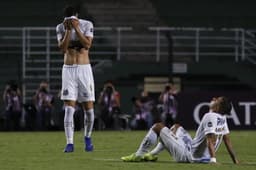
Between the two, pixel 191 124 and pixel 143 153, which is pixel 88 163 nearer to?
pixel 143 153

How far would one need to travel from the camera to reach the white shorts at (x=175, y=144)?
45.9ft

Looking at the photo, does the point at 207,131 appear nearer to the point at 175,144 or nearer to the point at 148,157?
the point at 175,144

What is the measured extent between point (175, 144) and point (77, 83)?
10.2ft

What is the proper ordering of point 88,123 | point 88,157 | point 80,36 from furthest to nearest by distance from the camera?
point 88,123, point 80,36, point 88,157

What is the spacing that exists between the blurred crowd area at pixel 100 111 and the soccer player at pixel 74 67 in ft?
46.2

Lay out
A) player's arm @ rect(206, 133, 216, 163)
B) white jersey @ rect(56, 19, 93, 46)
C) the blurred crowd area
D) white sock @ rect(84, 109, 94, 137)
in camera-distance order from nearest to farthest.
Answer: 1. player's arm @ rect(206, 133, 216, 163)
2. white jersey @ rect(56, 19, 93, 46)
3. white sock @ rect(84, 109, 94, 137)
4. the blurred crowd area

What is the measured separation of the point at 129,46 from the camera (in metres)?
35.6

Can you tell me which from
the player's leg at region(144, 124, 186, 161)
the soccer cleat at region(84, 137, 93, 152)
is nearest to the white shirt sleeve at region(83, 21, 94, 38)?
the soccer cleat at region(84, 137, 93, 152)

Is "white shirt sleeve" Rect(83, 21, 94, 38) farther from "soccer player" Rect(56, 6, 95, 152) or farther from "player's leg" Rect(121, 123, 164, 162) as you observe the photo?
"player's leg" Rect(121, 123, 164, 162)

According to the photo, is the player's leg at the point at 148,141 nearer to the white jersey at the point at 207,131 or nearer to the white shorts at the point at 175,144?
the white shorts at the point at 175,144

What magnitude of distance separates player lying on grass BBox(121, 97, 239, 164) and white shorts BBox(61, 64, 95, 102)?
94.6 inches

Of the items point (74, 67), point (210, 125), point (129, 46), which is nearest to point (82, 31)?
point (74, 67)

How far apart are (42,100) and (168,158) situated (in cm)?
1549

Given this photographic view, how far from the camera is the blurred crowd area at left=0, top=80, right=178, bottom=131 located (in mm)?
30812
